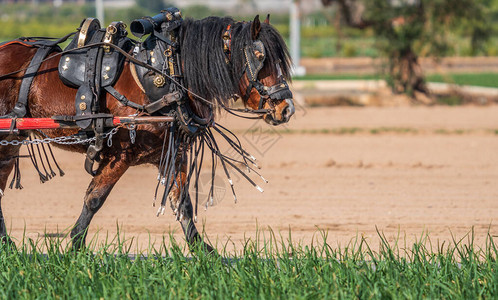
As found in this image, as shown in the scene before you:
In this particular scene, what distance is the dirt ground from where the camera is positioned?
253 inches

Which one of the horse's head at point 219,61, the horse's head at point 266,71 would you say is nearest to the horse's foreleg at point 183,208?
the horse's head at point 219,61

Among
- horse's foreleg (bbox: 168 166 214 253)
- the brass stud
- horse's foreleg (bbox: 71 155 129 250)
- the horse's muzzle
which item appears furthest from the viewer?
horse's foreleg (bbox: 168 166 214 253)

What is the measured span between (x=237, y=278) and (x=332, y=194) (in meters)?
3.94

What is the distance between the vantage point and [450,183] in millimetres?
8438

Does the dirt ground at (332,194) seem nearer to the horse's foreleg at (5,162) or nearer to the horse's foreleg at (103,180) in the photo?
the horse's foreleg at (5,162)

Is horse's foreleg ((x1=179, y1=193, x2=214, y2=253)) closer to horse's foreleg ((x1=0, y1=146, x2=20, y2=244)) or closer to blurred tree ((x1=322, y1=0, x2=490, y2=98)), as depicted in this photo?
horse's foreleg ((x1=0, y1=146, x2=20, y2=244))

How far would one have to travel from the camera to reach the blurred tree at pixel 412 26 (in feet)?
54.7

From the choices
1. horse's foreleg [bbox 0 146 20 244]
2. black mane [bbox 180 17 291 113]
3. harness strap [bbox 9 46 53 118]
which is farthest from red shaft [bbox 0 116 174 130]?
horse's foreleg [bbox 0 146 20 244]

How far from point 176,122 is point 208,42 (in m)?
0.55

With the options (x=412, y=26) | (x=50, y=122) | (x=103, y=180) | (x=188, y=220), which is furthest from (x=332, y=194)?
(x=412, y=26)

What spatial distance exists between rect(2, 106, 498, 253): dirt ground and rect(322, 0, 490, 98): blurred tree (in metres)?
4.72

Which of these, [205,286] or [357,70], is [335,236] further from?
[357,70]

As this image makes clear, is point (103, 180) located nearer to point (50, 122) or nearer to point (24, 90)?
point (50, 122)

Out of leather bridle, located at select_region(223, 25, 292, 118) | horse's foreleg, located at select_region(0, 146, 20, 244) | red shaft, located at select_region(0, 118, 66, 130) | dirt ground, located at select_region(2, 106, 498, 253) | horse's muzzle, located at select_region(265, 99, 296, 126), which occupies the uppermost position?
leather bridle, located at select_region(223, 25, 292, 118)
